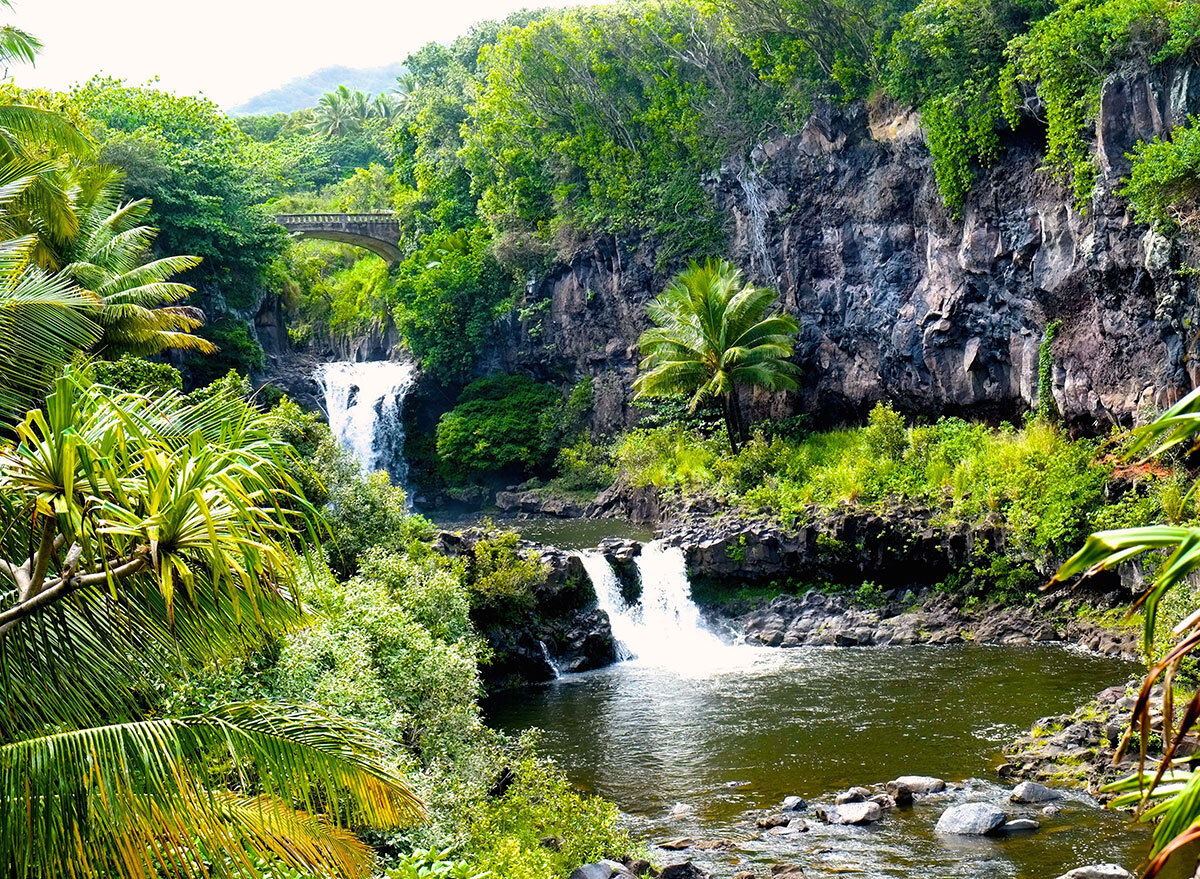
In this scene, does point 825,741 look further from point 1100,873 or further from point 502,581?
point 502,581

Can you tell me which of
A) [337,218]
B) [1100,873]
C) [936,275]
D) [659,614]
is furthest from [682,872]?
[337,218]

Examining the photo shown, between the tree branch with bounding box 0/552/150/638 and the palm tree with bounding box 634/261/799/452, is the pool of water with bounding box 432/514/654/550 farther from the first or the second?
the tree branch with bounding box 0/552/150/638

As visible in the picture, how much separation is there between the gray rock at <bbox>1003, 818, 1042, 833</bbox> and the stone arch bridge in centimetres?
4031

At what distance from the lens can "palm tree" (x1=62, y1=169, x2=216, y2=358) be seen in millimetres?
21703

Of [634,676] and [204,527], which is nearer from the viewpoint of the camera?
[204,527]

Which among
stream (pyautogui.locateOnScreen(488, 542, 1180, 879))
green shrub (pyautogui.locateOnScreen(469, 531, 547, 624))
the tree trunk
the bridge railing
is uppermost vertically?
the bridge railing

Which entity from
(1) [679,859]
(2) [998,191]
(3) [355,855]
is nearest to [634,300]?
(2) [998,191]

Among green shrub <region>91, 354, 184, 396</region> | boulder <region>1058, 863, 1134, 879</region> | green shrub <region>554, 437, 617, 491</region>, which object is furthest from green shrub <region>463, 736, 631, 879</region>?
green shrub <region>554, 437, 617, 491</region>

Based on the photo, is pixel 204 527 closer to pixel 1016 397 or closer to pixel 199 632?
pixel 199 632

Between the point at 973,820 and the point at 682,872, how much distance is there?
3751 mm

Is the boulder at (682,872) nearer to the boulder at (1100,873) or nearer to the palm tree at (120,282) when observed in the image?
the boulder at (1100,873)

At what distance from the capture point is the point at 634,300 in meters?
37.4

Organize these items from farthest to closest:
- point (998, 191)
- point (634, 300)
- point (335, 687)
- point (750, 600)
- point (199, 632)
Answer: point (634, 300) < point (998, 191) < point (750, 600) < point (335, 687) < point (199, 632)

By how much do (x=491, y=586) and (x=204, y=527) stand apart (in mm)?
15102
